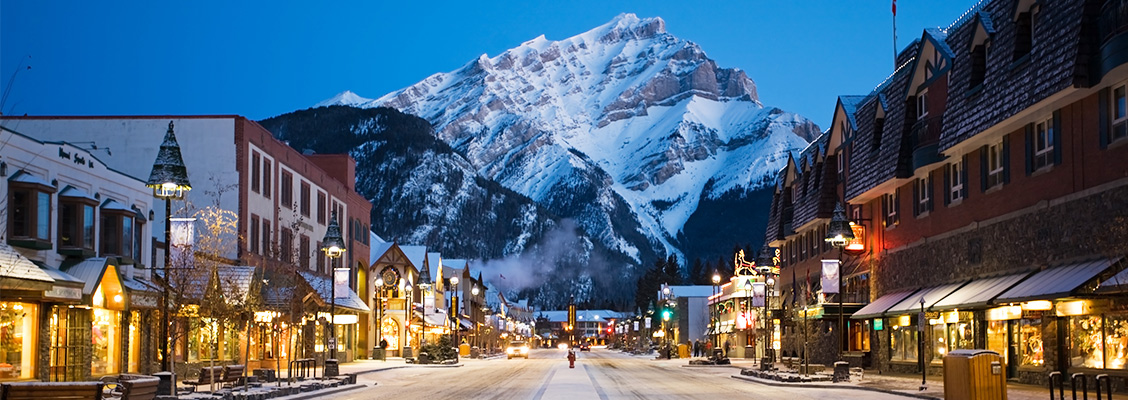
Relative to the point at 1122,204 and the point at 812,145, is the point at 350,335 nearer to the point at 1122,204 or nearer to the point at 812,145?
the point at 812,145

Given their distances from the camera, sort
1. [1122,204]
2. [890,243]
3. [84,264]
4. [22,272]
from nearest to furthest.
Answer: [1122,204] < [22,272] < [84,264] < [890,243]

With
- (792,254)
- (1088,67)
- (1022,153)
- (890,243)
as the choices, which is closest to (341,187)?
(792,254)

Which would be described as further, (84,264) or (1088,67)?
(84,264)

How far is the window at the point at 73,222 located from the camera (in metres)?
35.9

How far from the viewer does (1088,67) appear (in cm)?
2962

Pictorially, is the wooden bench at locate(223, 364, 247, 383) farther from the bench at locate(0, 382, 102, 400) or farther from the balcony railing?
the balcony railing

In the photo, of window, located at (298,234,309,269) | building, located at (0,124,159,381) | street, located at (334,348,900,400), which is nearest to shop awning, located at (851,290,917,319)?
street, located at (334,348,900,400)

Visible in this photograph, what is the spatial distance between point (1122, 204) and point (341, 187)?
186 feet

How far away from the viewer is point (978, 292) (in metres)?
36.9

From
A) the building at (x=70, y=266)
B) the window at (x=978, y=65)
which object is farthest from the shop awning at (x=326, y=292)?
the window at (x=978, y=65)

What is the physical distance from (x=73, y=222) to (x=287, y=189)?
26.7 metres

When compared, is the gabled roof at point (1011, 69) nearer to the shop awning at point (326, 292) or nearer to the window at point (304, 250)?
the shop awning at point (326, 292)

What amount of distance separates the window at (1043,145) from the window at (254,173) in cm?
3453

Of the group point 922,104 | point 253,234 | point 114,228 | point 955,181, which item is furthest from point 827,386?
point 253,234
